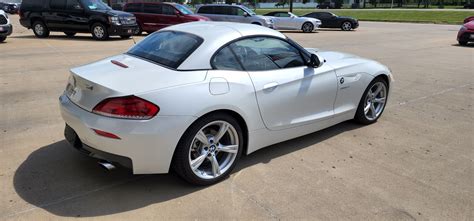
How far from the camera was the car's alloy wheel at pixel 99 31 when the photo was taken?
15557 mm

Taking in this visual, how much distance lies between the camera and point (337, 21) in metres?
25.3

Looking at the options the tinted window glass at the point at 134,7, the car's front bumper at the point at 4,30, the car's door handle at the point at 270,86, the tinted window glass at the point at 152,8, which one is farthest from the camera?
the tinted window glass at the point at 134,7

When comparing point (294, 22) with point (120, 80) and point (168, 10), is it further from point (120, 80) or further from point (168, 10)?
point (120, 80)

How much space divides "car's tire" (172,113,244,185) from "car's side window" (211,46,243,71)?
1.58ft

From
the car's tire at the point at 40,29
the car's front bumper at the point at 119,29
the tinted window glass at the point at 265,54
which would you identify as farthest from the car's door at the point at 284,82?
the car's tire at the point at 40,29

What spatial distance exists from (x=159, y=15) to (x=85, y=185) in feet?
51.1

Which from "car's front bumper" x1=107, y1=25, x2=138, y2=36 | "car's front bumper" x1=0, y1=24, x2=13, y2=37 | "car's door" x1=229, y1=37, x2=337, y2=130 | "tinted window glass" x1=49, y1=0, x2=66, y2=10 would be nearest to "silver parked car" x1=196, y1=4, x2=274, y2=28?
"car's front bumper" x1=107, y1=25, x2=138, y2=36

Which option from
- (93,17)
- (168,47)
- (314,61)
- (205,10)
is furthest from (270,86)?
(205,10)

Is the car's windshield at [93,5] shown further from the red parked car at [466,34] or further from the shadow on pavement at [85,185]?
the red parked car at [466,34]

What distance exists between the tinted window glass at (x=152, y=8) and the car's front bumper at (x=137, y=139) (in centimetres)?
1582

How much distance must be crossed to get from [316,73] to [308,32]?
1936 cm

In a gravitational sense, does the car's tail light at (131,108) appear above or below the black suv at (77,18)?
below

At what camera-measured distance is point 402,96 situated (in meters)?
7.04

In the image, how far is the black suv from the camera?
1540 cm
